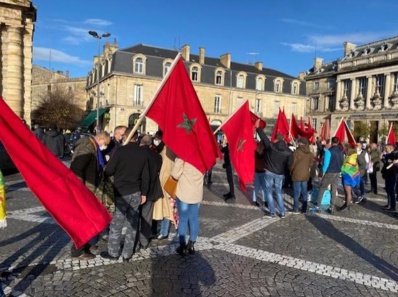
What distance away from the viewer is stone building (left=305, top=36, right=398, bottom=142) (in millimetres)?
49469

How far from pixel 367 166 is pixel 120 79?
3354 cm

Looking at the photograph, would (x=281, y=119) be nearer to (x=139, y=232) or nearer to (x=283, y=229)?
(x=283, y=229)

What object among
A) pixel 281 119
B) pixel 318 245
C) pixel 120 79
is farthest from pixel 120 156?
pixel 120 79

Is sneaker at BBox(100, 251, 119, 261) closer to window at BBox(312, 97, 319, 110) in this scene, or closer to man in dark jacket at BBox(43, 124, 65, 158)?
man in dark jacket at BBox(43, 124, 65, 158)

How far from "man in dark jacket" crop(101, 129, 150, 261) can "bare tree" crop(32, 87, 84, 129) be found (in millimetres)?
39040

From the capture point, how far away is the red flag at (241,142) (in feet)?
26.1

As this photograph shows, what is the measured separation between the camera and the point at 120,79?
4162cm

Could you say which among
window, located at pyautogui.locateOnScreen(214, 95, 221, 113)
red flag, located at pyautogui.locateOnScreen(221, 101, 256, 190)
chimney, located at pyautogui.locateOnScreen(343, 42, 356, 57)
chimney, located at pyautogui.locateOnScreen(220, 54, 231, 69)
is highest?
chimney, located at pyautogui.locateOnScreen(343, 42, 356, 57)

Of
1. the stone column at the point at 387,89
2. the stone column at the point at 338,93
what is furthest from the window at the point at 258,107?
the stone column at the point at 387,89

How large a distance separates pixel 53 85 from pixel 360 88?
4897cm

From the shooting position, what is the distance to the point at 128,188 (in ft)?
16.8

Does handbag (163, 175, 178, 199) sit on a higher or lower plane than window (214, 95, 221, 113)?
lower

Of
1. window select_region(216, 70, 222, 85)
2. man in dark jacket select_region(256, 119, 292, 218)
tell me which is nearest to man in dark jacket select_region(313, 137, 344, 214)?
man in dark jacket select_region(256, 119, 292, 218)

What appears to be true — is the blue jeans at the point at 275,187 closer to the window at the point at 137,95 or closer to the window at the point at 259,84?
the window at the point at 137,95
